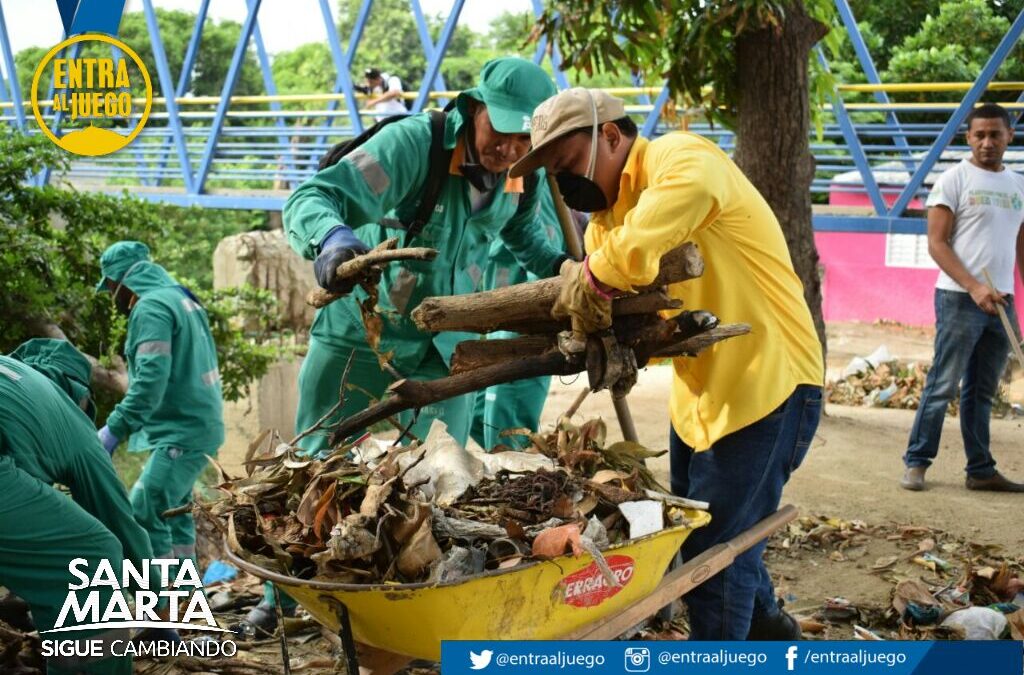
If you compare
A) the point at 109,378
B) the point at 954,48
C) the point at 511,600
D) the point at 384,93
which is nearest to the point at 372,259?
the point at 511,600

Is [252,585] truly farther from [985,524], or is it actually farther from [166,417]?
[985,524]

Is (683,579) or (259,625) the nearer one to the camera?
(683,579)

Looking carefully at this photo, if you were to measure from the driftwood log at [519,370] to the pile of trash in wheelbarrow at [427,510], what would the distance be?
103mm

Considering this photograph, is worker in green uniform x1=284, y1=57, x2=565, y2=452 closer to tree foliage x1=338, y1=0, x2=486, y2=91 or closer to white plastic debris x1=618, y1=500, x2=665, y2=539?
white plastic debris x1=618, y1=500, x2=665, y2=539

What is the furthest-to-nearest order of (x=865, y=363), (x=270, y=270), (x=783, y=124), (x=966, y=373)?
(x=270, y=270) < (x=865, y=363) < (x=783, y=124) < (x=966, y=373)

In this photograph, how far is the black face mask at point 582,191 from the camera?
9.32 feet

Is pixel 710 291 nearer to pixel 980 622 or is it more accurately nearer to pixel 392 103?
pixel 980 622

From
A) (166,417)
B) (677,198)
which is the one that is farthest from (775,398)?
(166,417)

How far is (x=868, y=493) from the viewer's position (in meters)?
5.61

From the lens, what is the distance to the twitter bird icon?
250 centimetres

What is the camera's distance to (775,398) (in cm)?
290

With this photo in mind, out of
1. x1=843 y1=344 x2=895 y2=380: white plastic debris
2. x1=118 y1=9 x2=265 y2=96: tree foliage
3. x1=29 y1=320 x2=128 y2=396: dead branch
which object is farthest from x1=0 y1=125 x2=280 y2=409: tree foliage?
x1=118 y1=9 x2=265 y2=96: tree foliage

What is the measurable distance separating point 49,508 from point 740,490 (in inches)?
73.3

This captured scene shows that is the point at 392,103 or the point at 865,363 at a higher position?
the point at 392,103
